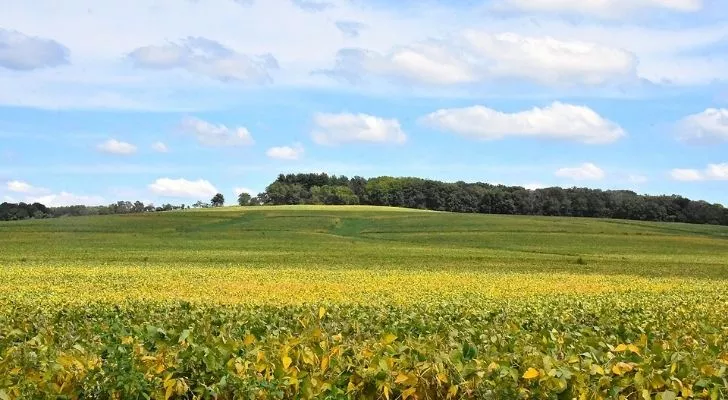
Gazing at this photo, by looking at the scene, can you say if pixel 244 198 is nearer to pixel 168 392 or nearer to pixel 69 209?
pixel 69 209

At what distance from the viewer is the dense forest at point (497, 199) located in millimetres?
131250

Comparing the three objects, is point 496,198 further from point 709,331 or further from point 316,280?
point 709,331

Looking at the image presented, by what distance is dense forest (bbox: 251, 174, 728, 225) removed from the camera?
431 ft

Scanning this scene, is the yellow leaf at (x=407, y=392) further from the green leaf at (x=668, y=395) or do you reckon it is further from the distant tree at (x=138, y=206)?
the distant tree at (x=138, y=206)

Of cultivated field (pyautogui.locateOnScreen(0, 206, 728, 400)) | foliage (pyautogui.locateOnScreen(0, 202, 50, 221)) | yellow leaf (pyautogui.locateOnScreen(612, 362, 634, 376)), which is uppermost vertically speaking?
foliage (pyautogui.locateOnScreen(0, 202, 50, 221))

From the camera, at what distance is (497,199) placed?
14275 centimetres

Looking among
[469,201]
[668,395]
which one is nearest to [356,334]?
[668,395]

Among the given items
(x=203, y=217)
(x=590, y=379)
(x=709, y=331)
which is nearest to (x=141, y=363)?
(x=590, y=379)

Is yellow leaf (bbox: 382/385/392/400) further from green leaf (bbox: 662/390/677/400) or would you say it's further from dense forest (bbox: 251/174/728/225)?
dense forest (bbox: 251/174/728/225)

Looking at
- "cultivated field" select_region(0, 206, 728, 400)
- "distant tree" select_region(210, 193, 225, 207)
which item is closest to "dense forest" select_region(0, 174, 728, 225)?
"distant tree" select_region(210, 193, 225, 207)

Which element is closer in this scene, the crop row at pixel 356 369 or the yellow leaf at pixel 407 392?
the crop row at pixel 356 369

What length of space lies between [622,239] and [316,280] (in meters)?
57.2

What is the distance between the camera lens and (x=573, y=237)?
3095 inches

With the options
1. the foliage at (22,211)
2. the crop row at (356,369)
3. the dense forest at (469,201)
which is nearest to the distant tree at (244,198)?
the dense forest at (469,201)
